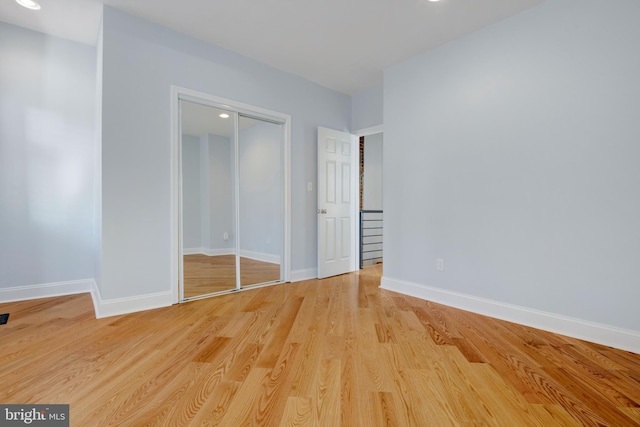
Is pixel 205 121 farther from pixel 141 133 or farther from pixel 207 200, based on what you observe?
pixel 207 200

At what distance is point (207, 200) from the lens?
11.0 feet

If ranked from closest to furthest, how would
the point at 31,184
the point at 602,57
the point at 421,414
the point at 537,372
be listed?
1. the point at 421,414
2. the point at 537,372
3. the point at 602,57
4. the point at 31,184

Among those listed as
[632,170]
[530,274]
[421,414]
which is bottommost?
[421,414]

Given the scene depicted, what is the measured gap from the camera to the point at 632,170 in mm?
2053

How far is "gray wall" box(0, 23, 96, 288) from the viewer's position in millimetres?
2955

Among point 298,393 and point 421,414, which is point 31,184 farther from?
point 421,414

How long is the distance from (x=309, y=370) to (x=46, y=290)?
3101mm

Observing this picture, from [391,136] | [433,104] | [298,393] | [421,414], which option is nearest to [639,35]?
[433,104]

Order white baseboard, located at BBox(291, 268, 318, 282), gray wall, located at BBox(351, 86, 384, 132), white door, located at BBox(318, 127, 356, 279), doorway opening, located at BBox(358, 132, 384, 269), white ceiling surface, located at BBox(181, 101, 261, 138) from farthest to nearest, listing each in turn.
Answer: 1. doorway opening, located at BBox(358, 132, 384, 269)
2. gray wall, located at BBox(351, 86, 384, 132)
3. white door, located at BBox(318, 127, 356, 279)
4. white baseboard, located at BBox(291, 268, 318, 282)
5. white ceiling surface, located at BBox(181, 101, 261, 138)

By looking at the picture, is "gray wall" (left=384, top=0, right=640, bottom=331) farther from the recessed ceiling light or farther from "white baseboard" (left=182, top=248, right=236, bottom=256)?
the recessed ceiling light

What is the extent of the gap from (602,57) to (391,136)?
1.84m

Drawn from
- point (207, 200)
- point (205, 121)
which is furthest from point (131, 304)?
point (205, 121)

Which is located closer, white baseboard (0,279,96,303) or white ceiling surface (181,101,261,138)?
white baseboard (0,279,96,303)

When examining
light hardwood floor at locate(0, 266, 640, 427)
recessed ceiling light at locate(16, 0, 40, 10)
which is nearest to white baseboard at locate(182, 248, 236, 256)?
light hardwood floor at locate(0, 266, 640, 427)
